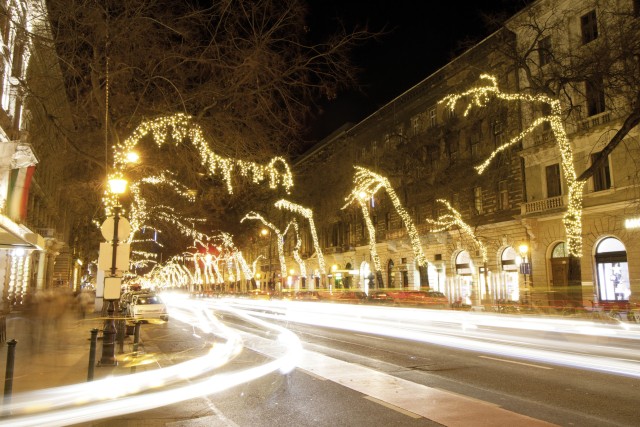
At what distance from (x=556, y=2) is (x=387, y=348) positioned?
25332 millimetres

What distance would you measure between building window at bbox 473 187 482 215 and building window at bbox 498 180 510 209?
2010 mm

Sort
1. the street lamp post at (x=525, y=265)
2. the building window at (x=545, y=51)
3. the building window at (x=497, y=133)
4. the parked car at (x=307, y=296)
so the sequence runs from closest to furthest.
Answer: the building window at (x=545, y=51) < the street lamp post at (x=525, y=265) < the building window at (x=497, y=133) < the parked car at (x=307, y=296)

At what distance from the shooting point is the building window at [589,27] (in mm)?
28641

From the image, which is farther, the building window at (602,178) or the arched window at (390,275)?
the arched window at (390,275)

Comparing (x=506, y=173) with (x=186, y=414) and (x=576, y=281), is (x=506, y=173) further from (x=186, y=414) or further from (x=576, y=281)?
(x=186, y=414)

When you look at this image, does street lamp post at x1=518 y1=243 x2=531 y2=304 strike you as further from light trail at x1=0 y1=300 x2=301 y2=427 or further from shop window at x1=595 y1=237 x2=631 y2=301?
light trail at x1=0 y1=300 x2=301 y2=427

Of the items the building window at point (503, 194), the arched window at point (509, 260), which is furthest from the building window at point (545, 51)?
the arched window at point (509, 260)

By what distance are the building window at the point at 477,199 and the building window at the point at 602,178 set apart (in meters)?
9.75

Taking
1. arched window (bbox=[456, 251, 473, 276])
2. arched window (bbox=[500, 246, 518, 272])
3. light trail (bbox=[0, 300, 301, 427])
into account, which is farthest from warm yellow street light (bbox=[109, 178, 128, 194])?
arched window (bbox=[456, 251, 473, 276])

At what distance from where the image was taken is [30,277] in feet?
118

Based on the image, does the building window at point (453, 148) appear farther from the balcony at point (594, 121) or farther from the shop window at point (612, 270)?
the shop window at point (612, 270)

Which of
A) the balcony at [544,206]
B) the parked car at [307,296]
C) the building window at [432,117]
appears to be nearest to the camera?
the balcony at [544,206]

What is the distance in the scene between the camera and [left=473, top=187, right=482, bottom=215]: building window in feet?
125

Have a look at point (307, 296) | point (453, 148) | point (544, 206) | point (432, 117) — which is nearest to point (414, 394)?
point (544, 206)
